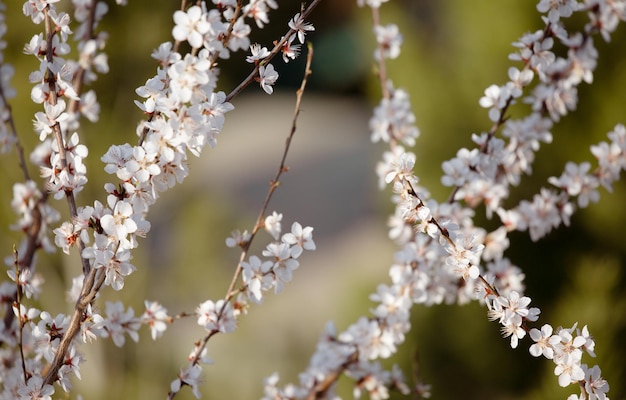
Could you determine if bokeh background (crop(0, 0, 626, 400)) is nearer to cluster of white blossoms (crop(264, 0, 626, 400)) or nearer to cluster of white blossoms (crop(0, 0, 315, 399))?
cluster of white blossoms (crop(264, 0, 626, 400))

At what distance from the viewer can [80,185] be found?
38.0 inches

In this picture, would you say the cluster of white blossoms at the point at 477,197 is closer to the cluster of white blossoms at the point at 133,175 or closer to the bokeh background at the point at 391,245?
the cluster of white blossoms at the point at 133,175

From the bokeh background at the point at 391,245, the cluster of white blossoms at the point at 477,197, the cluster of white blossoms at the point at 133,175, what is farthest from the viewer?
the bokeh background at the point at 391,245

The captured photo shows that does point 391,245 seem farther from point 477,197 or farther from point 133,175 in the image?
point 133,175

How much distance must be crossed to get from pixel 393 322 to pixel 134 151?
24.7 inches

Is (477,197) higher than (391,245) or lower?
lower

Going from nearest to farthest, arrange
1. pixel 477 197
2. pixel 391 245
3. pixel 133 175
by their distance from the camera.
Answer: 1. pixel 133 175
2. pixel 477 197
3. pixel 391 245

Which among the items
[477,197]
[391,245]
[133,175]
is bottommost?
[133,175]

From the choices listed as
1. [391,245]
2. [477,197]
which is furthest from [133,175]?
[391,245]

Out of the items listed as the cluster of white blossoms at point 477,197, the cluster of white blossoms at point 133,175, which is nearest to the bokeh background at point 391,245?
the cluster of white blossoms at point 477,197

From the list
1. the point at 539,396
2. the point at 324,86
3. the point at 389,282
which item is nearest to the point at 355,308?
the point at 389,282

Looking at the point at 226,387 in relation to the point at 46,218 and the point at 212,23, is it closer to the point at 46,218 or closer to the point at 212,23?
the point at 46,218

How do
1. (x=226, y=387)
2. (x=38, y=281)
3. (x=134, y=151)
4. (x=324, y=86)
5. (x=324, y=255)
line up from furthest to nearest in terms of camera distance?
(x=324, y=86) → (x=324, y=255) → (x=226, y=387) → (x=38, y=281) → (x=134, y=151)

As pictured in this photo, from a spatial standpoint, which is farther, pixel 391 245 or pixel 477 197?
pixel 391 245
